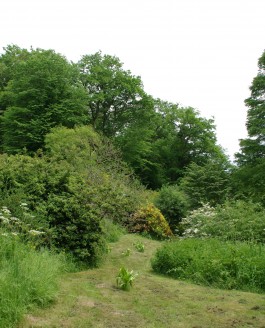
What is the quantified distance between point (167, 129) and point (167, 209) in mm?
19607

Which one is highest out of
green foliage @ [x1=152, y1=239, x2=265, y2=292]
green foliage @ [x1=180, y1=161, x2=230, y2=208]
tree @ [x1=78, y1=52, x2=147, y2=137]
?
tree @ [x1=78, y1=52, x2=147, y2=137]

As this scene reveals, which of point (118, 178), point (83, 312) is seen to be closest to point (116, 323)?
point (83, 312)

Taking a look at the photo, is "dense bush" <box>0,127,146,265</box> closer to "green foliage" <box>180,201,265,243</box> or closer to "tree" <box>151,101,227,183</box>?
"green foliage" <box>180,201,265,243</box>

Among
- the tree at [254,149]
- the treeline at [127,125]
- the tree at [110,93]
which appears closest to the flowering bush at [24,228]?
the treeline at [127,125]

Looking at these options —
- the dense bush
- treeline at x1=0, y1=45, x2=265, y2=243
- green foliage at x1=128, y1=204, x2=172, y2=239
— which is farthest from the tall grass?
green foliage at x1=128, y1=204, x2=172, y2=239

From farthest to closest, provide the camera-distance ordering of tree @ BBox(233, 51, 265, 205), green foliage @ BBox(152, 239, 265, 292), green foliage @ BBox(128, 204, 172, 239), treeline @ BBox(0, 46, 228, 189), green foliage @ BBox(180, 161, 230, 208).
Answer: treeline @ BBox(0, 46, 228, 189) < green foliage @ BBox(180, 161, 230, 208) < tree @ BBox(233, 51, 265, 205) < green foliage @ BBox(128, 204, 172, 239) < green foliage @ BBox(152, 239, 265, 292)

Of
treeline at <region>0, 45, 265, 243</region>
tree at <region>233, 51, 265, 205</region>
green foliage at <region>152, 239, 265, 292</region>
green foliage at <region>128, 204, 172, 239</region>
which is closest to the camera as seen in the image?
green foliage at <region>152, 239, 265, 292</region>

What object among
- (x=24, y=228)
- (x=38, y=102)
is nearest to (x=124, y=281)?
(x=24, y=228)

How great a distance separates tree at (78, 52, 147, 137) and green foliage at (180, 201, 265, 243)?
17.6 metres

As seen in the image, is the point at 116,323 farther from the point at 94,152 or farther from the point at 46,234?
the point at 94,152

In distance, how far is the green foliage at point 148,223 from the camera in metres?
15.3

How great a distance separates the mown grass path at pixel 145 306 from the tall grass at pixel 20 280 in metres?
0.17

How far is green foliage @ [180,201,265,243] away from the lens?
10.5 meters

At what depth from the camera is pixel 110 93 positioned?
98.1 ft
